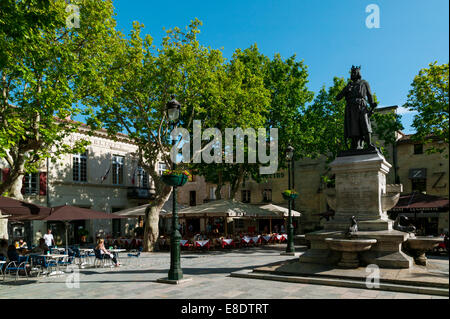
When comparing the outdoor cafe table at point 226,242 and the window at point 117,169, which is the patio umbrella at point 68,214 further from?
the window at point 117,169

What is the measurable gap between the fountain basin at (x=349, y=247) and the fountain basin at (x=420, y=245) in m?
1.47

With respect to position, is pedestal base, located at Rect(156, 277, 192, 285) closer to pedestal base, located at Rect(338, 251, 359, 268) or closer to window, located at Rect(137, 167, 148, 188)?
pedestal base, located at Rect(338, 251, 359, 268)

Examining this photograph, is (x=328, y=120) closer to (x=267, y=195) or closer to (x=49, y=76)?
(x=267, y=195)

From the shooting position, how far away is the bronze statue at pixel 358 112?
37.0ft

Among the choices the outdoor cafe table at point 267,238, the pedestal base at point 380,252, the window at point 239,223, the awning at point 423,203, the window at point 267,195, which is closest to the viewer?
the pedestal base at point 380,252

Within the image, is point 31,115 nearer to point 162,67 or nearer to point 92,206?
point 162,67

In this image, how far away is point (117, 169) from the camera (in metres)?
33.1

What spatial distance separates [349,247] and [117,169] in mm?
26934

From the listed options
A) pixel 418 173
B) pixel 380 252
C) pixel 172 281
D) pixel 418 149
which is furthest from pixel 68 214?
pixel 418 149

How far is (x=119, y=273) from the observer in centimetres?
1221

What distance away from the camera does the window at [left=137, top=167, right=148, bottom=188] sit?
115 feet

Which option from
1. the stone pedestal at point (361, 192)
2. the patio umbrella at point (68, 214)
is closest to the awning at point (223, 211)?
the patio umbrella at point (68, 214)

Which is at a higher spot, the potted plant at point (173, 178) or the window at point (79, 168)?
the window at point (79, 168)
